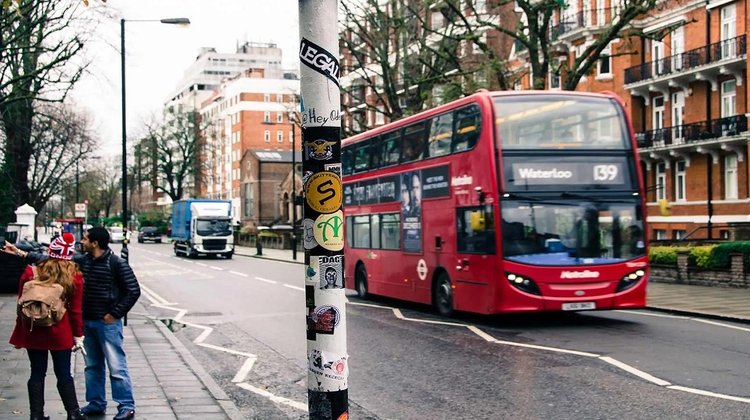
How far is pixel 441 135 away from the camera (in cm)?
1611

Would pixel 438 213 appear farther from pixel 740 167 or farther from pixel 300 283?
pixel 740 167

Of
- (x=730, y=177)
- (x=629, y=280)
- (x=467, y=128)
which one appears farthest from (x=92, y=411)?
(x=730, y=177)

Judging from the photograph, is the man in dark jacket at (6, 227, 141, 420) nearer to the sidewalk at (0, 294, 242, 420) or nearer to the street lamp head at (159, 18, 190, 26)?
the sidewalk at (0, 294, 242, 420)

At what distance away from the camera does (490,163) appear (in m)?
14.0

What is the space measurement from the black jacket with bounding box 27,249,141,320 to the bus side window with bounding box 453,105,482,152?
8.26 m

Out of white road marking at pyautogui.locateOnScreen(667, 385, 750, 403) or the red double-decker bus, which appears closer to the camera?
white road marking at pyautogui.locateOnScreen(667, 385, 750, 403)

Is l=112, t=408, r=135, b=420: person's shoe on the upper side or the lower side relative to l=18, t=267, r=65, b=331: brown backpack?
lower

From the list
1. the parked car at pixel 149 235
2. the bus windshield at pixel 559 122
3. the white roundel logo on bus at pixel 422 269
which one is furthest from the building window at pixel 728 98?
the parked car at pixel 149 235

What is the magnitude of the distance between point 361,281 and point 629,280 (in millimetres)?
8330

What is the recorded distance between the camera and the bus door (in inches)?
559

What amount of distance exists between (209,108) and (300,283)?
11320 centimetres

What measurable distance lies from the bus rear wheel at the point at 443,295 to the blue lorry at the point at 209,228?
33.4 meters

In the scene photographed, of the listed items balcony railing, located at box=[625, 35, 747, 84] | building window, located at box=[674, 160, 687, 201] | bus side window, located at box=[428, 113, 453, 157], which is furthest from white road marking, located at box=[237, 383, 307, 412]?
building window, located at box=[674, 160, 687, 201]

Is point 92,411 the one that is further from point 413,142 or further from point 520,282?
point 413,142
